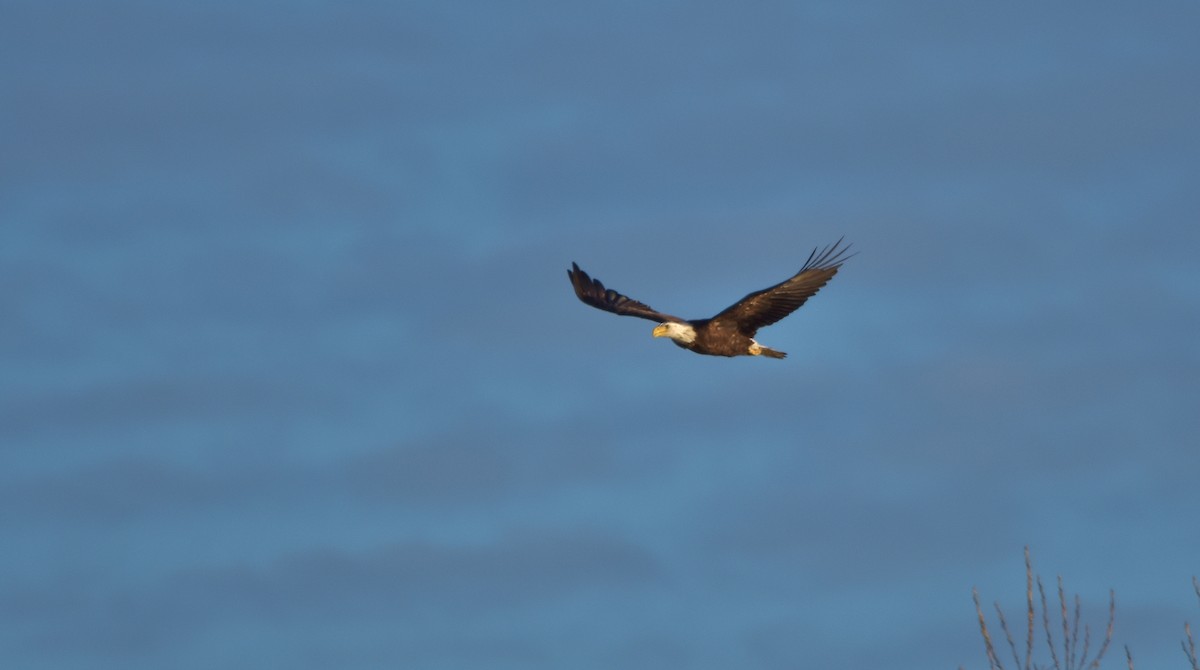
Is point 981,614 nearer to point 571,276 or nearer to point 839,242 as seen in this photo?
point 839,242

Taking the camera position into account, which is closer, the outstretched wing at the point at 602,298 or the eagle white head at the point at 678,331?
the eagle white head at the point at 678,331

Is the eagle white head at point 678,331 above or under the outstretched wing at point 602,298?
under

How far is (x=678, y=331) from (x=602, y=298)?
7.98 ft

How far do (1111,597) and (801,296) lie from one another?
10993mm

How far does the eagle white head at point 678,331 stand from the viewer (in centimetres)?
2053

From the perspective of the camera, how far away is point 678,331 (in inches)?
808

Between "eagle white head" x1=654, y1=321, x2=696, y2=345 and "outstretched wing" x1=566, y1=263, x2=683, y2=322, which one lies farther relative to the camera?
"outstretched wing" x1=566, y1=263, x2=683, y2=322

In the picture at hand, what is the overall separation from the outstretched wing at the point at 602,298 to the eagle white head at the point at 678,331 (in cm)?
143

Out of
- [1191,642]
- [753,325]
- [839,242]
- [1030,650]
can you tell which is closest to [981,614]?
[1030,650]

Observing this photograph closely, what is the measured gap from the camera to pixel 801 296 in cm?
1964

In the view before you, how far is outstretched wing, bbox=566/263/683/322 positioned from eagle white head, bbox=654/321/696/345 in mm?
1434

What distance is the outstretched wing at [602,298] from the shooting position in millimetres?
22234

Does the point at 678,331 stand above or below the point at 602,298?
below

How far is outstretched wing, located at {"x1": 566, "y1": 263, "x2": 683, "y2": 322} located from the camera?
22234 millimetres
